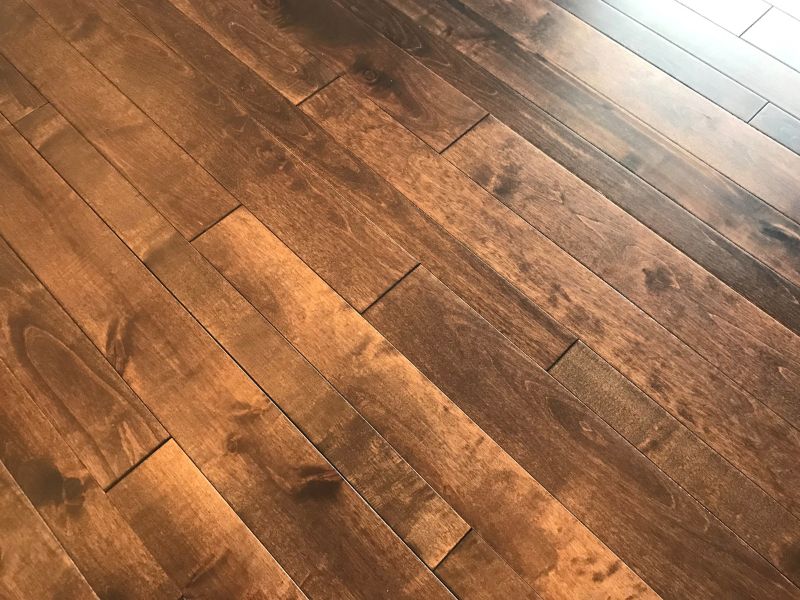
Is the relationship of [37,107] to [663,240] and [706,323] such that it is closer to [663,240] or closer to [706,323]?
[663,240]

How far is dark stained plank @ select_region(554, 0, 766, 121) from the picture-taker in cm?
184

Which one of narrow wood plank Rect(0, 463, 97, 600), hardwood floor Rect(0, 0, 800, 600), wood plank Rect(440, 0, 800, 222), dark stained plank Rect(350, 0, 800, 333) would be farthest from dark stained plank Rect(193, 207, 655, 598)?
wood plank Rect(440, 0, 800, 222)

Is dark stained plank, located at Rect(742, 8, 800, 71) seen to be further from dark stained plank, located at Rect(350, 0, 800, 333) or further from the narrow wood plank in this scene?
the narrow wood plank

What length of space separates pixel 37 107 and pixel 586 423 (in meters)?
1.46

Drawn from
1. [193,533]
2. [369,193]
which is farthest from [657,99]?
[193,533]

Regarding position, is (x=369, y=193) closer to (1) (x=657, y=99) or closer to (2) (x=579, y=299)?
(2) (x=579, y=299)

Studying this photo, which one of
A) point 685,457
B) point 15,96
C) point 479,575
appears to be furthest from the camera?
point 15,96

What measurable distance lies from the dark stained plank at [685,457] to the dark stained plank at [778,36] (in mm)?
1036

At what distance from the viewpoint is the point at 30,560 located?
130 centimetres

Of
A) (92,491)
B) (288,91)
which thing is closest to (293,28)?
(288,91)

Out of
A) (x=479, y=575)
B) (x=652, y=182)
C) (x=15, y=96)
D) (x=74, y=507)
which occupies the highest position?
(x=15, y=96)

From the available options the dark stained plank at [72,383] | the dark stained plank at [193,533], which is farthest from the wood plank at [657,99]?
the dark stained plank at [193,533]

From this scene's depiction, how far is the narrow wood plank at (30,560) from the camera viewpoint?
50.4 inches

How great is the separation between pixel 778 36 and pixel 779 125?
1.03ft
